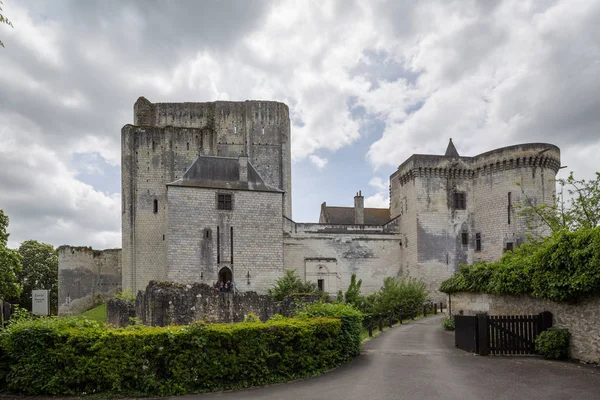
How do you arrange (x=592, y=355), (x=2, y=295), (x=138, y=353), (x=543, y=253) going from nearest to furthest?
(x=138, y=353), (x=592, y=355), (x=543, y=253), (x=2, y=295)

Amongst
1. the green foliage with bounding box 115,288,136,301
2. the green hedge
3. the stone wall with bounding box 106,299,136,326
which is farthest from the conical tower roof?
the green hedge

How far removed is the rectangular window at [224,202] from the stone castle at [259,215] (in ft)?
0.25

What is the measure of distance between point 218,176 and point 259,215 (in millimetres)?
4364

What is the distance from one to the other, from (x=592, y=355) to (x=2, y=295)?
31710 mm

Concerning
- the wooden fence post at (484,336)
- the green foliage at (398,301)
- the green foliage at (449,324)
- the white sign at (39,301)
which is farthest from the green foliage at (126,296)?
the wooden fence post at (484,336)

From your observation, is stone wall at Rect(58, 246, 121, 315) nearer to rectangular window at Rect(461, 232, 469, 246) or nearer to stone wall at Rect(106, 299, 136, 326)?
stone wall at Rect(106, 299, 136, 326)

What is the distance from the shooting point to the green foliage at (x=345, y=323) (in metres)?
12.9

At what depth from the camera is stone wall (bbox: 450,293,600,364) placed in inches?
480

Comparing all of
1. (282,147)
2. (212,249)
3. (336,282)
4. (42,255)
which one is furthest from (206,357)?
(42,255)

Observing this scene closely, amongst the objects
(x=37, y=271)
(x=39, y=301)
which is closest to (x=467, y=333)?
(x=39, y=301)

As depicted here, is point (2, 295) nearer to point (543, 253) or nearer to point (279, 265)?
point (279, 265)

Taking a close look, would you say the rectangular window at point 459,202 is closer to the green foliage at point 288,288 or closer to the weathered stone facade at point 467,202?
the weathered stone facade at point 467,202

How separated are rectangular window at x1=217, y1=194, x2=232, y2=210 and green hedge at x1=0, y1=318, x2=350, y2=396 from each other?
2425 centimetres

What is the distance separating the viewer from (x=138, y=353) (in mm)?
10016
